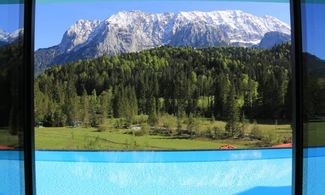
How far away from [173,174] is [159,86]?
2935mm

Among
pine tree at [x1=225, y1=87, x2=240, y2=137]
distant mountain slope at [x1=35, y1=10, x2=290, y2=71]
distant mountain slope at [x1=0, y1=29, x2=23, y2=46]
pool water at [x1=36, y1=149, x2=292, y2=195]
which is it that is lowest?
pool water at [x1=36, y1=149, x2=292, y2=195]

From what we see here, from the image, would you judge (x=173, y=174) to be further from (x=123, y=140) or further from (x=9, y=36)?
(x=9, y=36)

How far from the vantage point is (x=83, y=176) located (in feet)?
33.6

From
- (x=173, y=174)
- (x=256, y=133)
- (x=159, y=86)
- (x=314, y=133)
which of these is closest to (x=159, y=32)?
(x=159, y=86)

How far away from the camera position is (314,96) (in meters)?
2.49

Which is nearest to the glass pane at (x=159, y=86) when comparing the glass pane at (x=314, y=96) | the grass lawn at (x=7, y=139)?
A: the glass pane at (x=314, y=96)

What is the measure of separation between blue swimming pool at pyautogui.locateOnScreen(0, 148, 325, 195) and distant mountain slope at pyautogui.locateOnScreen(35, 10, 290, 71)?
11.6 feet

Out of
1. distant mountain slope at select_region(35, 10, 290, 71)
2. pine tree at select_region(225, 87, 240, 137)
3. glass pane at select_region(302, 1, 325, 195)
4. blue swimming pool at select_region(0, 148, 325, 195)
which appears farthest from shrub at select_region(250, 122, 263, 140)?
glass pane at select_region(302, 1, 325, 195)

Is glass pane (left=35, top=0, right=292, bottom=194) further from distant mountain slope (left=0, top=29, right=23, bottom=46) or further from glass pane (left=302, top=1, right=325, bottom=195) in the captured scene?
distant mountain slope (left=0, top=29, right=23, bottom=46)

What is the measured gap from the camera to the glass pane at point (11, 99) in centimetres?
245

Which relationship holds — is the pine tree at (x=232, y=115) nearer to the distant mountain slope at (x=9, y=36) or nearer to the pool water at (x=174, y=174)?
the pool water at (x=174, y=174)

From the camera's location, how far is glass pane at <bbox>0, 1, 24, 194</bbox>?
2.45m

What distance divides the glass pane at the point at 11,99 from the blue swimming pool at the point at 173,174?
6.83 m

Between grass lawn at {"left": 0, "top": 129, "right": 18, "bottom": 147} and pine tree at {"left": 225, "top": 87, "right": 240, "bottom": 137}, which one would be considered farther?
pine tree at {"left": 225, "top": 87, "right": 240, "bottom": 137}
